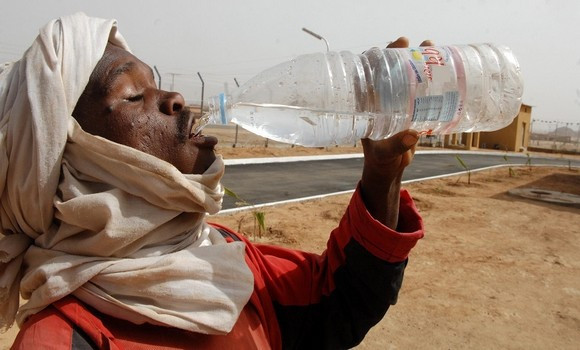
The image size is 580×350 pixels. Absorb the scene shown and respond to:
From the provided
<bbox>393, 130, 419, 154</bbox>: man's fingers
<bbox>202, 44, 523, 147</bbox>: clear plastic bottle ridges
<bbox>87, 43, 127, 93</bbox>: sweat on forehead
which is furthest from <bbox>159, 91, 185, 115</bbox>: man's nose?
<bbox>393, 130, 419, 154</bbox>: man's fingers

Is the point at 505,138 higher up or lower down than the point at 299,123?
lower down

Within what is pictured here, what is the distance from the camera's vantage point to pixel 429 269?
6.16 m

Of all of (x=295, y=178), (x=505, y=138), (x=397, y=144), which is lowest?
(x=295, y=178)

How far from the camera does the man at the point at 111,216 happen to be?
1.28 meters

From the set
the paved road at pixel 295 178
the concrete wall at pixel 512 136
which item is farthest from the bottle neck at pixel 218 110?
the concrete wall at pixel 512 136

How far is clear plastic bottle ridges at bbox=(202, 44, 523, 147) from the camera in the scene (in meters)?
2.22

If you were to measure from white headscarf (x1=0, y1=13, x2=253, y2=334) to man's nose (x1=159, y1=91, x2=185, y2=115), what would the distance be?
23 centimetres

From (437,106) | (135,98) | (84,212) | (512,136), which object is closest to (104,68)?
(135,98)

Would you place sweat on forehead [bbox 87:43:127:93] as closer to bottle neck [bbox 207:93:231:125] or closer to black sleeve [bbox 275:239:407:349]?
bottle neck [bbox 207:93:231:125]

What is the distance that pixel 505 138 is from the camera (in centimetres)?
3775

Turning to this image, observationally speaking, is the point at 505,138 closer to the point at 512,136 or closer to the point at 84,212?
the point at 512,136

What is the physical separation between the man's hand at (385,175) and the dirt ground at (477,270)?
8.83 feet

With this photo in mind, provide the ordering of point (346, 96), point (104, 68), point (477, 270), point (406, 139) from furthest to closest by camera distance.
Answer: point (477, 270)
point (346, 96)
point (406, 139)
point (104, 68)

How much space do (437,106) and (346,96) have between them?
0.47 m
